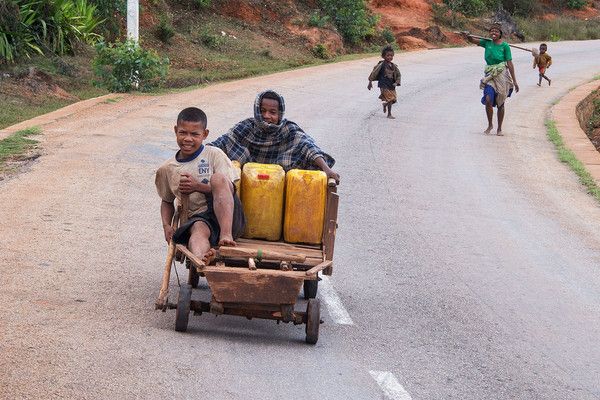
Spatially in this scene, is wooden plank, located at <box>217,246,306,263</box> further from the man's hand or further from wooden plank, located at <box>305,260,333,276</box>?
the man's hand

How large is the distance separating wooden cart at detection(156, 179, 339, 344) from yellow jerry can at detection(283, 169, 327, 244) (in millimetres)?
391

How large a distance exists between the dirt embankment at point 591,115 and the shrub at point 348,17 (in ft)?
40.0

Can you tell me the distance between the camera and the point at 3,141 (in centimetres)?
1509

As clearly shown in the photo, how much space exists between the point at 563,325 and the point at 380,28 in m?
35.2

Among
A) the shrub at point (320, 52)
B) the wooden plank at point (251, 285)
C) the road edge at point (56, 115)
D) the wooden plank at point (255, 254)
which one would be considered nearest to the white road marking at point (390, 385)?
the wooden plank at point (251, 285)

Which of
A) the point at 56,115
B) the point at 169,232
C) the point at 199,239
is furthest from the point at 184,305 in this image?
the point at 56,115

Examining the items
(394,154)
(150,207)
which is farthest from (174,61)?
(150,207)

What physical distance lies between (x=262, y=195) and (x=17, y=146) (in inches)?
315

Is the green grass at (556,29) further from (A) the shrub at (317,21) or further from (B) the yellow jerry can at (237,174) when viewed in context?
(B) the yellow jerry can at (237,174)

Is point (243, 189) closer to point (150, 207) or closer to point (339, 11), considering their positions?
point (150, 207)

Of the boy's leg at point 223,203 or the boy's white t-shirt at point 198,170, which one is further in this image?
the boy's white t-shirt at point 198,170

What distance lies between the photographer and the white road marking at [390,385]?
6.11m

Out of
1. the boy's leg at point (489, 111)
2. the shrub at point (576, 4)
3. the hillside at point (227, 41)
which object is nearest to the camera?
the boy's leg at point (489, 111)

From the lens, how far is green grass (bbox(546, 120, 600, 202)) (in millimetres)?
15062
